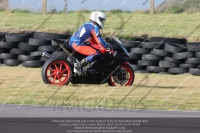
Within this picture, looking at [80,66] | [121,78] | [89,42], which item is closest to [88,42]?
[89,42]

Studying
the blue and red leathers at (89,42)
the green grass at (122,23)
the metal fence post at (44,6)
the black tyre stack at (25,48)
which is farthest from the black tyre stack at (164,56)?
the metal fence post at (44,6)

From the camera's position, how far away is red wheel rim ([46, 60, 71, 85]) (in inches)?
440

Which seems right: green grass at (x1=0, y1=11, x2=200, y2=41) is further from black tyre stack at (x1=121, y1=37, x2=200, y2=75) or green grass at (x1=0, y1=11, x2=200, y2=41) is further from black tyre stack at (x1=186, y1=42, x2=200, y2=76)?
black tyre stack at (x1=186, y1=42, x2=200, y2=76)

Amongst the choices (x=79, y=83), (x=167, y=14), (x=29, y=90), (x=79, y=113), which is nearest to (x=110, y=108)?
(x=79, y=113)

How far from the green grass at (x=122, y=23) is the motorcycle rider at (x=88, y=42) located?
4.67 m

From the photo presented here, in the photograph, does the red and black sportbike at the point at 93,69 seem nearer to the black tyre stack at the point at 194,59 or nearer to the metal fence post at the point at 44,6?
the black tyre stack at the point at 194,59

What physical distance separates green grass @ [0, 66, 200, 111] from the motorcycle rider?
18.8 inches

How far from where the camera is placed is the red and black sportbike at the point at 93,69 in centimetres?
1121

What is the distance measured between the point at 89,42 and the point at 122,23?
595 centimetres

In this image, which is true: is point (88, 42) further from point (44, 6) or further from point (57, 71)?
point (44, 6)

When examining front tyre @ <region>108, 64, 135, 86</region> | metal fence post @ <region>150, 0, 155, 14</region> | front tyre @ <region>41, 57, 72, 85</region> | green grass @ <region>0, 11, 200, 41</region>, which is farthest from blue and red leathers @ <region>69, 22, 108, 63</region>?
metal fence post @ <region>150, 0, 155, 14</region>

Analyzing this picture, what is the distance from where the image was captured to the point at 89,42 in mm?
11414
